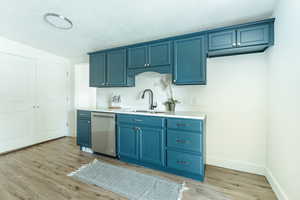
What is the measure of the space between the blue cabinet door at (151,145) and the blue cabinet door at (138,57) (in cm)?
124

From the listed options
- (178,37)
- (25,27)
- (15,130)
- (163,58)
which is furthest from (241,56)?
(15,130)

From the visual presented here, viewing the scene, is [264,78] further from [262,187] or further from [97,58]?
[97,58]

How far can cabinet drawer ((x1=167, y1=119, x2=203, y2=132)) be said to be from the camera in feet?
6.79

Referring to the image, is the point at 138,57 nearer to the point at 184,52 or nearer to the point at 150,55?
the point at 150,55

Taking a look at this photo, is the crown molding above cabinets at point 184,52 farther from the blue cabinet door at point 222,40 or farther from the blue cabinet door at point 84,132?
the blue cabinet door at point 84,132

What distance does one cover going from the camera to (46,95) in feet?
12.5

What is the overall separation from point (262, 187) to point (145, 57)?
2697 millimetres

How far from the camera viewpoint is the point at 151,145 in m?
2.42

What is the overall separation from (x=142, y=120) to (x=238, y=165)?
1.77 metres

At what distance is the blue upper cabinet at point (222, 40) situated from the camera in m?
2.12

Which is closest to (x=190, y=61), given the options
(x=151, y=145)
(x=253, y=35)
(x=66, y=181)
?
(x=253, y=35)

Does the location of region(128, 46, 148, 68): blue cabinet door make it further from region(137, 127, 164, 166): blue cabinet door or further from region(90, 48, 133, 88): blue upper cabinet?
region(137, 127, 164, 166): blue cabinet door

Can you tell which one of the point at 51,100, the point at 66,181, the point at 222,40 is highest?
the point at 222,40

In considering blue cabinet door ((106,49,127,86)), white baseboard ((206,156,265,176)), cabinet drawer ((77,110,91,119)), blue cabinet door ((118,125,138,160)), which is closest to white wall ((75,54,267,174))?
white baseboard ((206,156,265,176))
